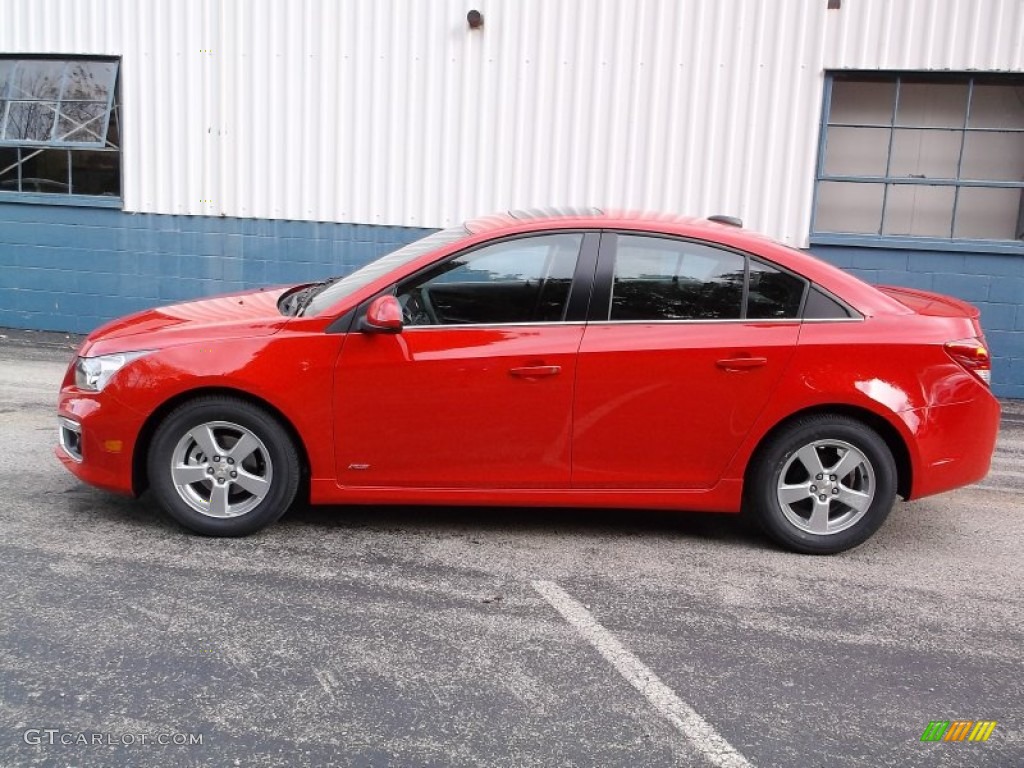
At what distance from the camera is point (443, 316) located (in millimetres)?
4535

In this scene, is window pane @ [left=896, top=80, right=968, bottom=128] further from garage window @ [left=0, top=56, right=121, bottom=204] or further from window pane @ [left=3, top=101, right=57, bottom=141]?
window pane @ [left=3, top=101, right=57, bottom=141]

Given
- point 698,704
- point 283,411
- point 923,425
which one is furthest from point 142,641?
point 923,425

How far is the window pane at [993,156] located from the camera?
8.98 metres

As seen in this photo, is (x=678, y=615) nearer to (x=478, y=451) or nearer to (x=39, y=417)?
(x=478, y=451)

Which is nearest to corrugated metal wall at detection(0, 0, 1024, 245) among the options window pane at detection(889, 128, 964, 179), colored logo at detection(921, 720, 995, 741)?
window pane at detection(889, 128, 964, 179)

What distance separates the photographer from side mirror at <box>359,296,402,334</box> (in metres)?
4.36

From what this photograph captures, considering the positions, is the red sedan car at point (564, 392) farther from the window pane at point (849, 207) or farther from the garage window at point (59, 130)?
the garage window at point (59, 130)

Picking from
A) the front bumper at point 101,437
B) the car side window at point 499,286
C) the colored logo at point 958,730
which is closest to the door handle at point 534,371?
the car side window at point 499,286

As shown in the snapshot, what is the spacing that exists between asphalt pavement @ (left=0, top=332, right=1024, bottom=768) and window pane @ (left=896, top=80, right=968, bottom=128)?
527cm

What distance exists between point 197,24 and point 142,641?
8.02 meters

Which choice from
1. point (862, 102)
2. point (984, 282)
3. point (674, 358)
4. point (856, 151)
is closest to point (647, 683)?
point (674, 358)

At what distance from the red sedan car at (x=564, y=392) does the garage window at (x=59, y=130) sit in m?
6.35

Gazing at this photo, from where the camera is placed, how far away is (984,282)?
8789 mm

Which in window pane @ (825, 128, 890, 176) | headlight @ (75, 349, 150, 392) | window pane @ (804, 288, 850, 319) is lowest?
headlight @ (75, 349, 150, 392)
